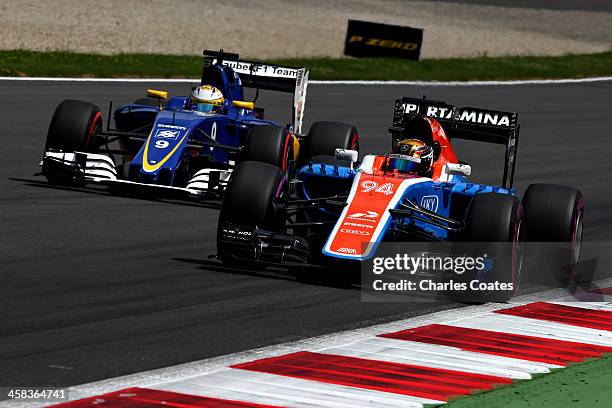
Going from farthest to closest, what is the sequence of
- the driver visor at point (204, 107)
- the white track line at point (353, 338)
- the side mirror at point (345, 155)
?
the driver visor at point (204, 107), the side mirror at point (345, 155), the white track line at point (353, 338)

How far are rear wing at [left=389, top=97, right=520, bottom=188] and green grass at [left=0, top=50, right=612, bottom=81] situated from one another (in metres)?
14.8

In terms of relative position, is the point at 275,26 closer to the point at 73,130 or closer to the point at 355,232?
the point at 73,130

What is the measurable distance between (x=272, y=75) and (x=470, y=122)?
4868 millimetres

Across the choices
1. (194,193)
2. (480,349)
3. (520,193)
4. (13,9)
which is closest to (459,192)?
(480,349)

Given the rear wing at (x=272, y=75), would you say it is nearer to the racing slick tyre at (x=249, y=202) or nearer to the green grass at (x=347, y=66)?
the racing slick tyre at (x=249, y=202)

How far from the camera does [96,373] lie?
7.65 meters

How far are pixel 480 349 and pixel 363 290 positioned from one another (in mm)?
1997

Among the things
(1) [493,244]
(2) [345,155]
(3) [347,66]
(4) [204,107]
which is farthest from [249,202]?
(3) [347,66]

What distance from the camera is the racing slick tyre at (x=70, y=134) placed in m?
15.3

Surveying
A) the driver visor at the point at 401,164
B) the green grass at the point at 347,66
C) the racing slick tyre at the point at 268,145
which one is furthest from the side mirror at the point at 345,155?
the green grass at the point at 347,66

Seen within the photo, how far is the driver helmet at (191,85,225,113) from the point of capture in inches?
651

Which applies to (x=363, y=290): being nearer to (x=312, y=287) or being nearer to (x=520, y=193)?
(x=312, y=287)

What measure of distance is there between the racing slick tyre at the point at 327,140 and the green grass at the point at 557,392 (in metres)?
7.92

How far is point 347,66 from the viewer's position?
33969 mm
